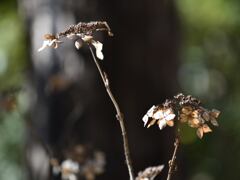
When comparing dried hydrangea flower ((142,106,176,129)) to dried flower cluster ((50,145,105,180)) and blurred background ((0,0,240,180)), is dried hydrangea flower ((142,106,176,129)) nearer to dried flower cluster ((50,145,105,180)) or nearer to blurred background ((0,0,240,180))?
dried flower cluster ((50,145,105,180))

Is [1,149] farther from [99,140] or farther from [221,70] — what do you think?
[99,140]

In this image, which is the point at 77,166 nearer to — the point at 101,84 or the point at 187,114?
the point at 187,114

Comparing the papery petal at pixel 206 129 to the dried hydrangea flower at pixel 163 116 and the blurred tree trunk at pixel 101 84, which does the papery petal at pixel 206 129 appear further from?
the blurred tree trunk at pixel 101 84

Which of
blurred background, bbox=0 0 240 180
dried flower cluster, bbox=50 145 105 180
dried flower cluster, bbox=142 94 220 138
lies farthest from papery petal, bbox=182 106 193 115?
blurred background, bbox=0 0 240 180

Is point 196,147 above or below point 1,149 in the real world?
below

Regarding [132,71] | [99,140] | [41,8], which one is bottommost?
[99,140]

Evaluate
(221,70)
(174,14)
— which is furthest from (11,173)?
(174,14)

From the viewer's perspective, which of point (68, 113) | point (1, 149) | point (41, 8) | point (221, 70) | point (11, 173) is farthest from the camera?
point (221, 70)

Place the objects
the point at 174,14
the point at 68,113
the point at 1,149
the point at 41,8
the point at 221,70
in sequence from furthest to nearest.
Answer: the point at 221,70 < the point at 1,149 < the point at 174,14 < the point at 41,8 < the point at 68,113

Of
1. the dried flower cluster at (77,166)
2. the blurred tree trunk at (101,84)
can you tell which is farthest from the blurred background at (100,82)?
the dried flower cluster at (77,166)
